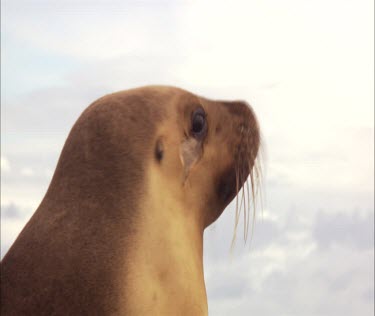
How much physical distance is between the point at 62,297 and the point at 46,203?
0.64m

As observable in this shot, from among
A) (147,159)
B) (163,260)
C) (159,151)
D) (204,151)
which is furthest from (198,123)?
(163,260)

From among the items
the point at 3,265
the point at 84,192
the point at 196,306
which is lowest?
the point at 196,306

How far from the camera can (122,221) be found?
5.58m

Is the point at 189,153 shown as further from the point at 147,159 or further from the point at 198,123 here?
the point at 147,159

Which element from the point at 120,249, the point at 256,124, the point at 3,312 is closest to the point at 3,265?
the point at 3,312

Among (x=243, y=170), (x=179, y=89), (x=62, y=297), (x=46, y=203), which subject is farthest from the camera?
(x=243, y=170)

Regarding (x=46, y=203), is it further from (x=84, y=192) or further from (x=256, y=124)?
(x=256, y=124)

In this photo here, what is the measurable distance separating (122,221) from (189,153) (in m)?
0.83

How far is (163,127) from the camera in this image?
19.6ft

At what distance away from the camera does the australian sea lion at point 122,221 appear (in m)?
5.44

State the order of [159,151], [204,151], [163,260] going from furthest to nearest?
1. [204,151]
2. [159,151]
3. [163,260]

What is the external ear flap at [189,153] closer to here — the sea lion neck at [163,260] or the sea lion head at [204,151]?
the sea lion head at [204,151]

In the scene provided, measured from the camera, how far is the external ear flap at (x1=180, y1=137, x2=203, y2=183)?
6.14 metres

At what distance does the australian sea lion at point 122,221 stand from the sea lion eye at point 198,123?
10 millimetres
